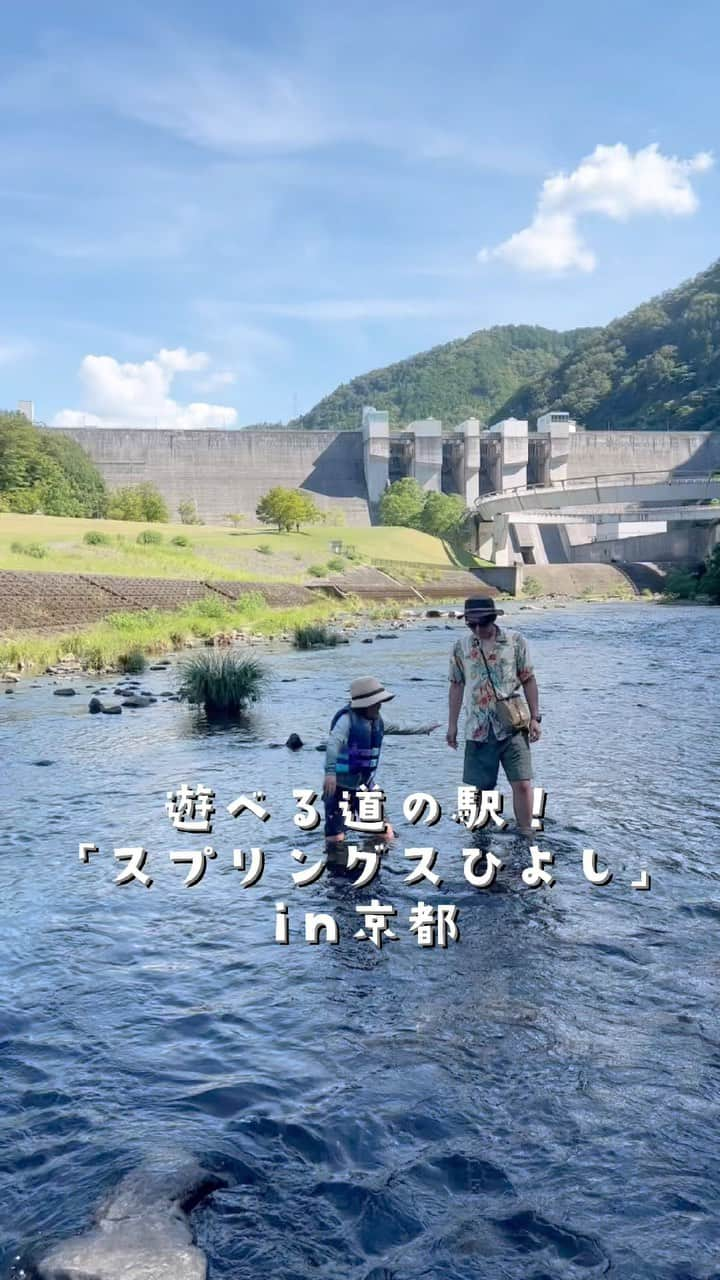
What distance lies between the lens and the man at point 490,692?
7.60m

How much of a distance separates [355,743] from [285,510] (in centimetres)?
7575

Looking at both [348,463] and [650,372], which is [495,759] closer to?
[348,463]

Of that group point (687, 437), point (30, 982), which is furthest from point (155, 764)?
point (687, 437)

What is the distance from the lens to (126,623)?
31031 millimetres

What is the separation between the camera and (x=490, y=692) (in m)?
7.68

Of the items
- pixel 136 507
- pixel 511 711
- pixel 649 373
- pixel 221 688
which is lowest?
pixel 221 688

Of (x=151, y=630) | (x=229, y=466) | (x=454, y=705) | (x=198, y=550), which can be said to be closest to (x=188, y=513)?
(x=229, y=466)

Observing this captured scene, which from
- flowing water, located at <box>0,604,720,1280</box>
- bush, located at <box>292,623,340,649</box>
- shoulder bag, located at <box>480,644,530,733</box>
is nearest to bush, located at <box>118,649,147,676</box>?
bush, located at <box>292,623,340,649</box>

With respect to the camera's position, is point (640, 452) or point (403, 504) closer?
point (403, 504)

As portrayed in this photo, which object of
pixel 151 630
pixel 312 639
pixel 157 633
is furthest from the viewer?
pixel 312 639

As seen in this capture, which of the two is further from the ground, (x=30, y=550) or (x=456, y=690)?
(x=30, y=550)

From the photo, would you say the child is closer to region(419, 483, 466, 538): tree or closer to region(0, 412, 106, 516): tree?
region(0, 412, 106, 516): tree

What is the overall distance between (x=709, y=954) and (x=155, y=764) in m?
7.75

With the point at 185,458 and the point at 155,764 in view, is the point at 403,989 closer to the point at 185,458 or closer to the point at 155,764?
the point at 155,764
